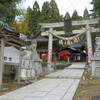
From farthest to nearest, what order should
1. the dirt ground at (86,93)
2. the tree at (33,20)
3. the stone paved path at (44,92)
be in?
the tree at (33,20) → the dirt ground at (86,93) → the stone paved path at (44,92)

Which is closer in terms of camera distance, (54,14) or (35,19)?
(54,14)

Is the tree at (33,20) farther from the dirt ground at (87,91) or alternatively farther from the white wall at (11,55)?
the dirt ground at (87,91)

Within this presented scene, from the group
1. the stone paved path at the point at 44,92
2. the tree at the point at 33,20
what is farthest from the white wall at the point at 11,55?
the tree at the point at 33,20

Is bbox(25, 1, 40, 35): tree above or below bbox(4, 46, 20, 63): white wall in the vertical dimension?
above

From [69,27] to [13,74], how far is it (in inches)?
440

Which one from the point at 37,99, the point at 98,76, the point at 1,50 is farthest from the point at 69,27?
the point at 37,99

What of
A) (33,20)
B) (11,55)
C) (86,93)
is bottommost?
(86,93)

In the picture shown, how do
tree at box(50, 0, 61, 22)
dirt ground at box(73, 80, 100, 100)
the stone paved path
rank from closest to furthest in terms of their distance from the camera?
the stone paved path → dirt ground at box(73, 80, 100, 100) → tree at box(50, 0, 61, 22)

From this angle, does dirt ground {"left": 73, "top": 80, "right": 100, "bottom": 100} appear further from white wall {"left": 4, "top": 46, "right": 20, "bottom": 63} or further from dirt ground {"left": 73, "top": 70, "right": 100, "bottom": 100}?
white wall {"left": 4, "top": 46, "right": 20, "bottom": 63}

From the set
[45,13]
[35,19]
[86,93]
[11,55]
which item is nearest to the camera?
[86,93]

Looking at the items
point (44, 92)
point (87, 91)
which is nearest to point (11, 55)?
point (44, 92)

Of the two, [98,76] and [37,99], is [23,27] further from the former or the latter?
[37,99]

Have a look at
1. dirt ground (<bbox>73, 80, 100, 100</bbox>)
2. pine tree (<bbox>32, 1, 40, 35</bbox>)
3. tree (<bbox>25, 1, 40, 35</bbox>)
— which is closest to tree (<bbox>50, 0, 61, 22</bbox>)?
pine tree (<bbox>32, 1, 40, 35</bbox>)

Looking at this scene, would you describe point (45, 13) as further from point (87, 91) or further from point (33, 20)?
point (87, 91)
